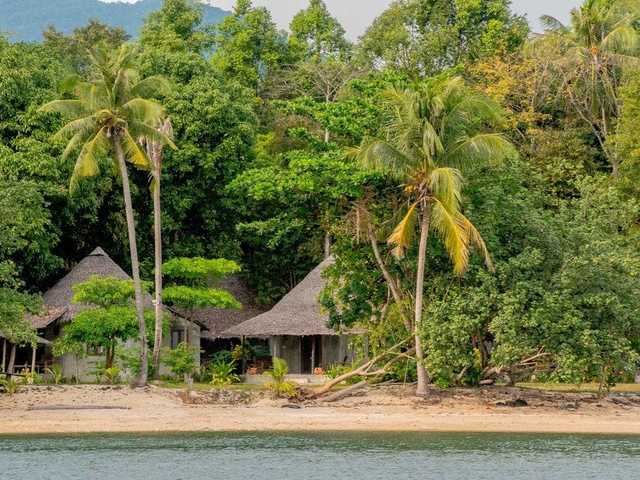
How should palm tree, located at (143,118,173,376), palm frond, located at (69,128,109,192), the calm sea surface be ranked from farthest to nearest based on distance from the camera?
1. palm tree, located at (143,118,173,376)
2. palm frond, located at (69,128,109,192)
3. the calm sea surface

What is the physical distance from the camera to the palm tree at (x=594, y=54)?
44531mm

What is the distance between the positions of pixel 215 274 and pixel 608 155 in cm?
1472

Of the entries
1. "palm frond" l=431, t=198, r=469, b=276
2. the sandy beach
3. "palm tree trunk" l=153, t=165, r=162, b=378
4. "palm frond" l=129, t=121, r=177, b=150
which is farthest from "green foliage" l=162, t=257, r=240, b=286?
"palm frond" l=431, t=198, r=469, b=276

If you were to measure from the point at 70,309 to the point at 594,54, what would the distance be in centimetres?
2145

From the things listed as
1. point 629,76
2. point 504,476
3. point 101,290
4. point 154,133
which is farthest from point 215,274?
point 504,476

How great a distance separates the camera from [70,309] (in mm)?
38750

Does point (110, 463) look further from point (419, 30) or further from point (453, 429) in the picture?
point (419, 30)

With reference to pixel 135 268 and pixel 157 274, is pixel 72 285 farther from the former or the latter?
pixel 135 268

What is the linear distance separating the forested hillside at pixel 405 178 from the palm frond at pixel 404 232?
0.25 ft

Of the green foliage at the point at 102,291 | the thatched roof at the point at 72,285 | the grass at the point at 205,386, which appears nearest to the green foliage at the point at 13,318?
the green foliage at the point at 102,291

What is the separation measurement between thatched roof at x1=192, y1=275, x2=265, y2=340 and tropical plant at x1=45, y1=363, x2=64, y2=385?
259 inches

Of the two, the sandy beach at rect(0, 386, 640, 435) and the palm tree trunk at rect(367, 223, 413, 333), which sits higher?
the palm tree trunk at rect(367, 223, 413, 333)

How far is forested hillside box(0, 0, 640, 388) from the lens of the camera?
99.6 ft

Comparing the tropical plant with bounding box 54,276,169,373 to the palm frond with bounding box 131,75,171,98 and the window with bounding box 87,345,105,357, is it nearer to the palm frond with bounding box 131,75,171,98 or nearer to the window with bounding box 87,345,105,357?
the window with bounding box 87,345,105,357
